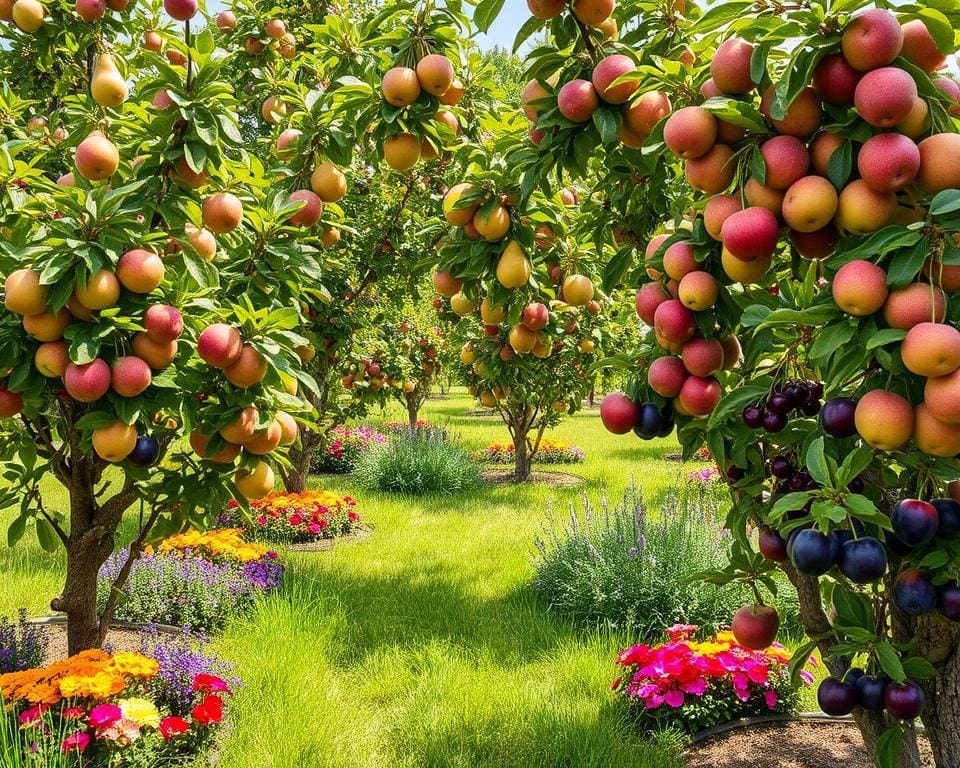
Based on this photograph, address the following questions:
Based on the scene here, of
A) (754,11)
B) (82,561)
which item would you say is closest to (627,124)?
(754,11)

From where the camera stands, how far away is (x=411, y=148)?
86.5 inches

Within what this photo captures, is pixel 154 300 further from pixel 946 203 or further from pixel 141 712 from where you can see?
pixel 946 203

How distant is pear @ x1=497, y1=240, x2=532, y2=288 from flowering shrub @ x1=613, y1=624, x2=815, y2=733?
7.23 feet

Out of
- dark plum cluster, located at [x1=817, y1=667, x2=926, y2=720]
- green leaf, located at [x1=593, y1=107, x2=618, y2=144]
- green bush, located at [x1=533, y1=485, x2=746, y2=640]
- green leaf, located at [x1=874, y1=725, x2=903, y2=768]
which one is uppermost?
green leaf, located at [x1=593, y1=107, x2=618, y2=144]

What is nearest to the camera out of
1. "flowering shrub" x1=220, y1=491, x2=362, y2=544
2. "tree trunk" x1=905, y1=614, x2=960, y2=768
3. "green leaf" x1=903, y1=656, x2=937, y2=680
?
"green leaf" x1=903, y1=656, x2=937, y2=680

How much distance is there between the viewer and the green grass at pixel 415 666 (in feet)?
10.2

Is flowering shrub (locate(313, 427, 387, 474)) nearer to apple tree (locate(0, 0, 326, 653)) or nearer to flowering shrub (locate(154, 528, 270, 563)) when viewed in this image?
flowering shrub (locate(154, 528, 270, 563))

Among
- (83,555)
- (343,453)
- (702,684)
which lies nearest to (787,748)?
A: (702,684)

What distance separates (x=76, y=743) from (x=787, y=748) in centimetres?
300

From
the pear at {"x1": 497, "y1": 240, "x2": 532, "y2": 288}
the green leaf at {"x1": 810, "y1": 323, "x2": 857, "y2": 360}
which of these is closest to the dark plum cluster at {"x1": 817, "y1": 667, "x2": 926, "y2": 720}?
the green leaf at {"x1": 810, "y1": 323, "x2": 857, "y2": 360}

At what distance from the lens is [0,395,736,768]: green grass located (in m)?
3.11

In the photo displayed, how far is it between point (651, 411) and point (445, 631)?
3407 millimetres

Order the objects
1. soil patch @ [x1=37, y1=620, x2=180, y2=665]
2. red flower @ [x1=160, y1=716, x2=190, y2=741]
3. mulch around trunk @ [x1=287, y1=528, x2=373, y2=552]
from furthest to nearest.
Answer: mulch around trunk @ [x1=287, y1=528, x2=373, y2=552], soil patch @ [x1=37, y1=620, x2=180, y2=665], red flower @ [x1=160, y1=716, x2=190, y2=741]

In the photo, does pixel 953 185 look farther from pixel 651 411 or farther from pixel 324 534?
pixel 324 534
